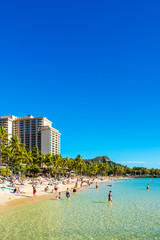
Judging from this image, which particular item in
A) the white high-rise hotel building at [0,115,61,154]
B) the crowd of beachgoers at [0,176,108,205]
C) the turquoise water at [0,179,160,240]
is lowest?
the crowd of beachgoers at [0,176,108,205]

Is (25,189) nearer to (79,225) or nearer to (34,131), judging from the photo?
(79,225)

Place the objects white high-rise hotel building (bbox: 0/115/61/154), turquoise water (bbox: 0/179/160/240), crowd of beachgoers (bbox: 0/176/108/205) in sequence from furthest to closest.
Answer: white high-rise hotel building (bbox: 0/115/61/154)
crowd of beachgoers (bbox: 0/176/108/205)
turquoise water (bbox: 0/179/160/240)

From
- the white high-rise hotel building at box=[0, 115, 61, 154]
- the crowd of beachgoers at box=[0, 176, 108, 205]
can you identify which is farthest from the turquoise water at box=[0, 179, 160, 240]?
the white high-rise hotel building at box=[0, 115, 61, 154]

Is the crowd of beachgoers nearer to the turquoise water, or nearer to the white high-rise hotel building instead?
the turquoise water

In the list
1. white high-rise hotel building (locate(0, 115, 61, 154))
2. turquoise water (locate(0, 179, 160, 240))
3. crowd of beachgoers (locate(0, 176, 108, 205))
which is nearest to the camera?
turquoise water (locate(0, 179, 160, 240))

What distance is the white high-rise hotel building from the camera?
16900 centimetres

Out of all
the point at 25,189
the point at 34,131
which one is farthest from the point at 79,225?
the point at 34,131

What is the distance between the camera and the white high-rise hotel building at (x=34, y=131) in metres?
169

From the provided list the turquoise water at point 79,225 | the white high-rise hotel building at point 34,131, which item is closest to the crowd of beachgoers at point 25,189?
the turquoise water at point 79,225

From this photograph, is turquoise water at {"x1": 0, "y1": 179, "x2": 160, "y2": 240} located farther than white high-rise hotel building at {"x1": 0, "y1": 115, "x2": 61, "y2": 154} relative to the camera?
No

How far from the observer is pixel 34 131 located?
17512cm

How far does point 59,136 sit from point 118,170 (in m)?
62.8

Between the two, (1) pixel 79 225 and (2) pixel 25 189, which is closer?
(1) pixel 79 225

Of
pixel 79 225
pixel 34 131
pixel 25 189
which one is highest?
pixel 34 131
